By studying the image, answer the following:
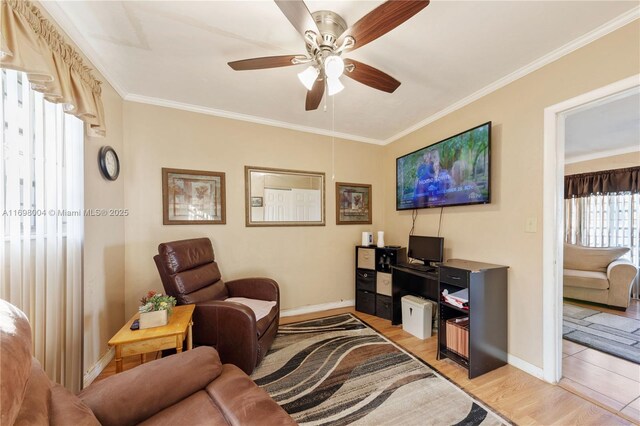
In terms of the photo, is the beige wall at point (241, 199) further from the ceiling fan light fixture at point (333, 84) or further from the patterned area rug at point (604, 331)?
the patterned area rug at point (604, 331)

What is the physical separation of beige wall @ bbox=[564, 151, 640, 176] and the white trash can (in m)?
4.25

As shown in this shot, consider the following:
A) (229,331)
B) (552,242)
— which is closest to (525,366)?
(552,242)

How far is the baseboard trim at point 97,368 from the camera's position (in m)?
1.80

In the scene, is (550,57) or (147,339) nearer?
(147,339)

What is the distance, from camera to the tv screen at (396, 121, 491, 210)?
2.25m

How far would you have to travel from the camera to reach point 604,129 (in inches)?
122

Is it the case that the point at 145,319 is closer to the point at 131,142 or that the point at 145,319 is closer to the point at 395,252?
the point at 131,142

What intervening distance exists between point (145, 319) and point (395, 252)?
2.59m

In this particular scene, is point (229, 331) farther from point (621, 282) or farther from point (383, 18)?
point (621, 282)

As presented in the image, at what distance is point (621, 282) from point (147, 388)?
17.7 ft

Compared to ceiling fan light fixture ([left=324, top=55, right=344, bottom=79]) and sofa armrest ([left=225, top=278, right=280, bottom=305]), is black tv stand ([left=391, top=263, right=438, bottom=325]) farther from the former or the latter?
ceiling fan light fixture ([left=324, top=55, right=344, bottom=79])

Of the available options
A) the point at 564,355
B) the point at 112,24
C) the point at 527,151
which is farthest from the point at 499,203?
the point at 112,24

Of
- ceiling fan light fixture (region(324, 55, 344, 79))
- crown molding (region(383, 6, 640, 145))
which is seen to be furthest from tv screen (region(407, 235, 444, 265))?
ceiling fan light fixture (region(324, 55, 344, 79))

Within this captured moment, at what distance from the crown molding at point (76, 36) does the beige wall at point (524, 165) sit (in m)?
3.33
